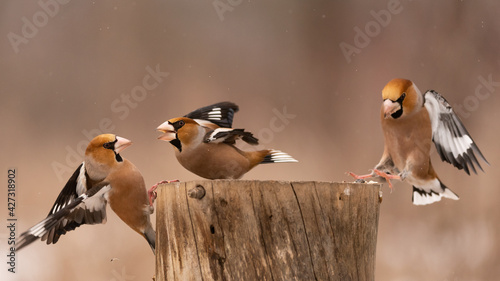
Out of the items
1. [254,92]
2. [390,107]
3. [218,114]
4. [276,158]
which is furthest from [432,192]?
[254,92]

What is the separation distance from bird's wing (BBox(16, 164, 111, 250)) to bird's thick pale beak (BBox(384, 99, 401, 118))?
2.74 feet

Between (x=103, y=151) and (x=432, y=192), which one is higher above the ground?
(x=103, y=151)

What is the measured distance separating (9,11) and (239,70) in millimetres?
1183

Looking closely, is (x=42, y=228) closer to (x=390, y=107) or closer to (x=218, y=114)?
(x=218, y=114)

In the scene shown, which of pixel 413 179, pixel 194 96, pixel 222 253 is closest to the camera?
pixel 222 253

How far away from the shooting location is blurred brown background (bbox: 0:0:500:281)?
2727 mm

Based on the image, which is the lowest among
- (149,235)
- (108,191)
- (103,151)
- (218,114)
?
(149,235)

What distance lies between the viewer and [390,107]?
5.38 feet

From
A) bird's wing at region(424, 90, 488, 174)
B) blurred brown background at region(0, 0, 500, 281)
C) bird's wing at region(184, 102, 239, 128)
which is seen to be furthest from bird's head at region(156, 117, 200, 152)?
blurred brown background at region(0, 0, 500, 281)

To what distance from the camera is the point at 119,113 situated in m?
2.80

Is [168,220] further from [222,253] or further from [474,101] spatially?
[474,101]

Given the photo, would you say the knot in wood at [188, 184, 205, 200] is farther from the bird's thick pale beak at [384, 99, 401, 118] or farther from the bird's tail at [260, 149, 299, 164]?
the bird's thick pale beak at [384, 99, 401, 118]

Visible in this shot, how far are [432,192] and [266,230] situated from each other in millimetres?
851

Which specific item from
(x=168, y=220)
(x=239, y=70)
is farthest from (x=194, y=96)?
(x=168, y=220)
